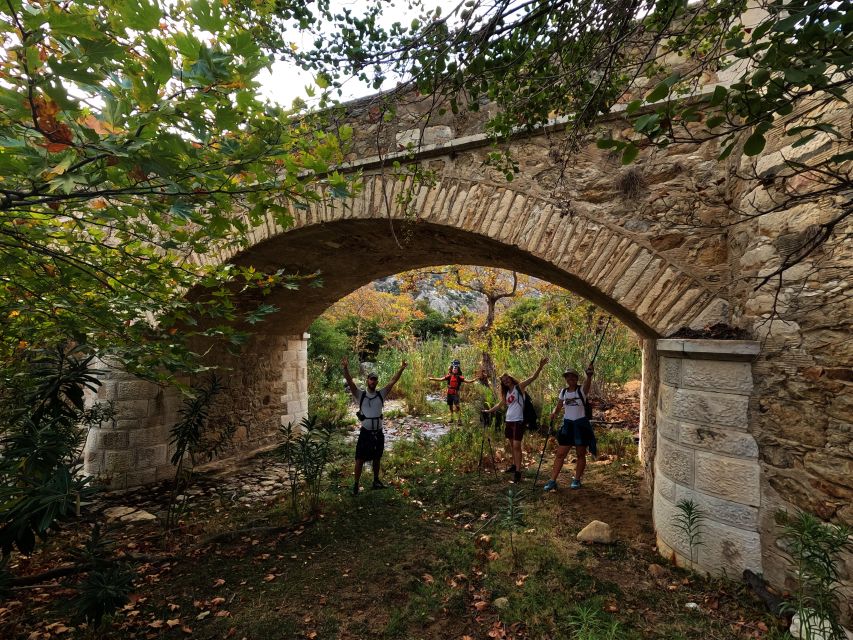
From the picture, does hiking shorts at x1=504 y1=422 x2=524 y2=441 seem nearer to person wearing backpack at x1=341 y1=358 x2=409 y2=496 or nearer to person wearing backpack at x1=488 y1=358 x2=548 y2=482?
person wearing backpack at x1=488 y1=358 x2=548 y2=482

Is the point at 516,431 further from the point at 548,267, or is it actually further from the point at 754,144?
the point at 754,144

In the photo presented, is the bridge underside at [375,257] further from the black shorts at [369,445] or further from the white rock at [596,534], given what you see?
the black shorts at [369,445]

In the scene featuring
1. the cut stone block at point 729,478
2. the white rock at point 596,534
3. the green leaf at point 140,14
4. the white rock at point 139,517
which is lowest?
the white rock at point 139,517

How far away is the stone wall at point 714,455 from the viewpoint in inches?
101

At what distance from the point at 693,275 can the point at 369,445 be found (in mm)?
3622

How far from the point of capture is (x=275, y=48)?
2.44m

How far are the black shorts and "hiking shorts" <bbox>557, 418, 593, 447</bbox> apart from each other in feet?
6.84

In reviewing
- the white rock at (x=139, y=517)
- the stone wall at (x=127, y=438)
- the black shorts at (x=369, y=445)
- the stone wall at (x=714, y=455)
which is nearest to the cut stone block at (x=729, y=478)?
the stone wall at (x=714, y=455)

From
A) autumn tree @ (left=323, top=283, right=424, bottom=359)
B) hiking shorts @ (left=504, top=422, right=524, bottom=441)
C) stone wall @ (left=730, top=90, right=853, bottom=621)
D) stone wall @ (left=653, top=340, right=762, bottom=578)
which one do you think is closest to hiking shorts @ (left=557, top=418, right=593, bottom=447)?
hiking shorts @ (left=504, top=422, right=524, bottom=441)

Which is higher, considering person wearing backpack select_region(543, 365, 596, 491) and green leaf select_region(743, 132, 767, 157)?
green leaf select_region(743, 132, 767, 157)

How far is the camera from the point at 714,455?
2.68m

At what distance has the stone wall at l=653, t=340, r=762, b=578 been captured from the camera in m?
2.56

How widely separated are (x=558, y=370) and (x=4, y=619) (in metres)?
7.67

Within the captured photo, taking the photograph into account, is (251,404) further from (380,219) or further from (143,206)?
(143,206)
